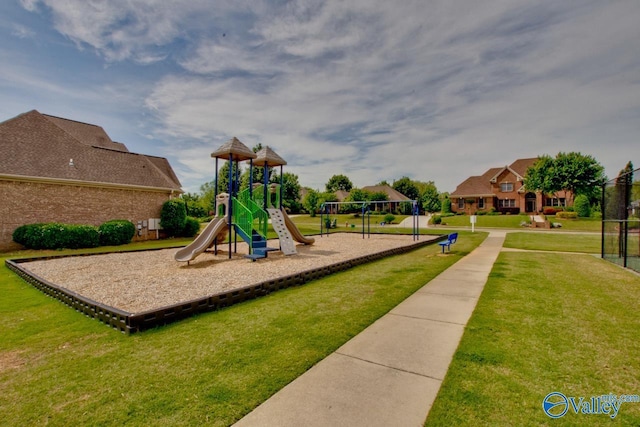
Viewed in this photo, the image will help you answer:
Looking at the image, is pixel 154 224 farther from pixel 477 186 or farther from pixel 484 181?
pixel 484 181

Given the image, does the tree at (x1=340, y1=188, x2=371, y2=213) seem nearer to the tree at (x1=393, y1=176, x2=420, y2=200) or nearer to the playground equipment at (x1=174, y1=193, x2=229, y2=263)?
the tree at (x1=393, y1=176, x2=420, y2=200)

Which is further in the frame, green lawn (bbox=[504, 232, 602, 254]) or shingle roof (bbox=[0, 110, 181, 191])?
shingle roof (bbox=[0, 110, 181, 191])

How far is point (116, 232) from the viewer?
15984 mm

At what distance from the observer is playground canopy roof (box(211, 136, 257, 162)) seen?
1143cm

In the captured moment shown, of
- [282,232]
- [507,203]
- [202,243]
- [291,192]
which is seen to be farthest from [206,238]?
[507,203]

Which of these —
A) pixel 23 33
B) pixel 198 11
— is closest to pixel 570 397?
pixel 198 11

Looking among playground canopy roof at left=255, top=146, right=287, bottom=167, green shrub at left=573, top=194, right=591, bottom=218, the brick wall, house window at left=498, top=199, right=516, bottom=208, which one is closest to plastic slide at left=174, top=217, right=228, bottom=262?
playground canopy roof at left=255, top=146, right=287, bottom=167

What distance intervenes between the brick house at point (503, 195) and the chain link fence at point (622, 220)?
1410 inches

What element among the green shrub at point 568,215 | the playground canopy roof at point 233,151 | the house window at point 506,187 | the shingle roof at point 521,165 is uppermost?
the shingle roof at point 521,165

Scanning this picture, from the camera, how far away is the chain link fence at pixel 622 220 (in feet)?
29.4

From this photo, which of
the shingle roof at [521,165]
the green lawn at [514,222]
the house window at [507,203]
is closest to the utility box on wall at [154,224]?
the green lawn at [514,222]

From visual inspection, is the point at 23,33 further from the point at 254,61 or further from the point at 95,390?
the point at 95,390

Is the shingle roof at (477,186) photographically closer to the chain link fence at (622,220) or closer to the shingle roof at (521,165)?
the shingle roof at (521,165)

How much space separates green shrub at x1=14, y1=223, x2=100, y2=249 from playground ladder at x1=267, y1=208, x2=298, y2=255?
32.7ft
